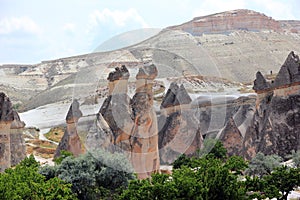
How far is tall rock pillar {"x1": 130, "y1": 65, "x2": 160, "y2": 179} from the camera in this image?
1379 cm

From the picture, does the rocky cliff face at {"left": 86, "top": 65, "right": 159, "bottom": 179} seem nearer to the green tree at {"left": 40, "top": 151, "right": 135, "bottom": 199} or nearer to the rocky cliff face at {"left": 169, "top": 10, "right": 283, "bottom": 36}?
the green tree at {"left": 40, "top": 151, "right": 135, "bottom": 199}

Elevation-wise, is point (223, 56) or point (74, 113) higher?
point (223, 56)

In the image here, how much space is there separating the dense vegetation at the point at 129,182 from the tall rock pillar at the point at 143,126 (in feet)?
5.43

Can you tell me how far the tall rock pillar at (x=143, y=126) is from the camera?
543 inches

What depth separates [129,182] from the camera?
34.2 feet

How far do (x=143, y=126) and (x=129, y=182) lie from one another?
3603 mm

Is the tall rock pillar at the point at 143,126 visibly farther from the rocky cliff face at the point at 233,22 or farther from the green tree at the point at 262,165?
the rocky cliff face at the point at 233,22

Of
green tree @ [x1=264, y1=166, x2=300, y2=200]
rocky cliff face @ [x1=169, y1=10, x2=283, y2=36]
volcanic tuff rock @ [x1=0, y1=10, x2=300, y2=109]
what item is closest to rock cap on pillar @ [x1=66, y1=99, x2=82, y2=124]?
green tree @ [x1=264, y1=166, x2=300, y2=200]

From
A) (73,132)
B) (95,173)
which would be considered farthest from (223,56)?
(95,173)

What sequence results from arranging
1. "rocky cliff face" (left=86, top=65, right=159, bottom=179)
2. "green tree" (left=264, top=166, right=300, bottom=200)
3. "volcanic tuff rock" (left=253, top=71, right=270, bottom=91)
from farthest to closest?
"volcanic tuff rock" (left=253, top=71, right=270, bottom=91)
"rocky cliff face" (left=86, top=65, right=159, bottom=179)
"green tree" (left=264, top=166, right=300, bottom=200)

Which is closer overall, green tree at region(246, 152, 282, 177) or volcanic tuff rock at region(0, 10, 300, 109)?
green tree at region(246, 152, 282, 177)

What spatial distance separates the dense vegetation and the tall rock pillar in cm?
166

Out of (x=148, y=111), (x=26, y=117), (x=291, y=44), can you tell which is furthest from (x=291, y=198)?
(x=291, y=44)

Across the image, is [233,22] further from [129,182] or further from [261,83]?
[129,182]
